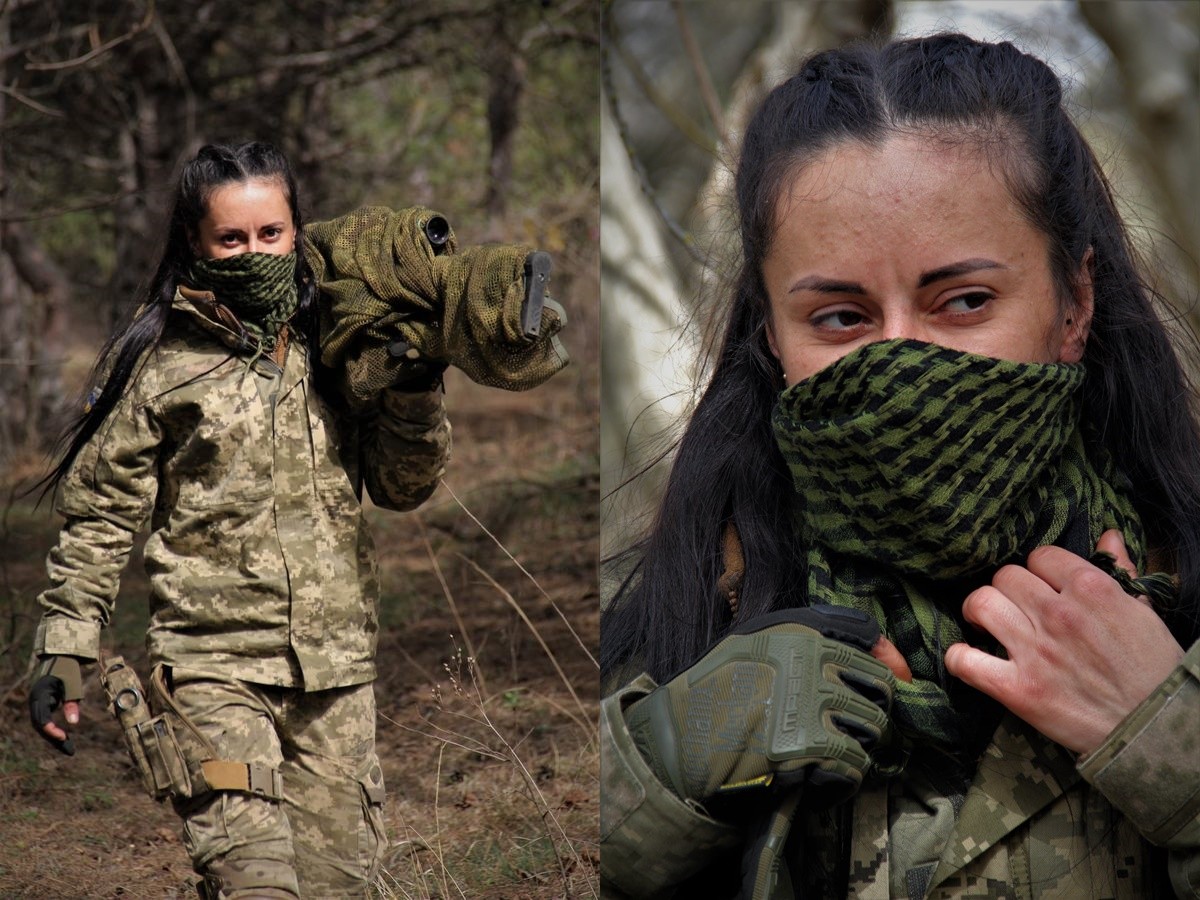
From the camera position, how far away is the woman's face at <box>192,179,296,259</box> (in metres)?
3.31

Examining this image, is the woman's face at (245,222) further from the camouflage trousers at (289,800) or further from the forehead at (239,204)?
the camouflage trousers at (289,800)

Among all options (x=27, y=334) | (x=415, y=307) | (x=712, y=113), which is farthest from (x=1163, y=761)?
(x=27, y=334)

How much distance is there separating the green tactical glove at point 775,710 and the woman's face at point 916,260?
0.36 meters

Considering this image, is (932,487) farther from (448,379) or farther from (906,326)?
(448,379)

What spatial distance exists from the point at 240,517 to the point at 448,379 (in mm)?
8831

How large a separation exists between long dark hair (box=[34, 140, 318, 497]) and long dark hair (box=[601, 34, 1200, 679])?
1656 millimetres

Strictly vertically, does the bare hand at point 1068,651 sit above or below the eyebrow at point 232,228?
below

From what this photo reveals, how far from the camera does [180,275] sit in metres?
3.38

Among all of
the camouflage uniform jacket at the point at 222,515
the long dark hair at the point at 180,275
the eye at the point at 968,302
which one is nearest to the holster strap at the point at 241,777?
the camouflage uniform jacket at the point at 222,515

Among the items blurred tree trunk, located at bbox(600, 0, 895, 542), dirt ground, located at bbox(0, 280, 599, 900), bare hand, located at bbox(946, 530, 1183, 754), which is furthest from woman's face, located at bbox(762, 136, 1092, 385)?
blurred tree trunk, located at bbox(600, 0, 895, 542)

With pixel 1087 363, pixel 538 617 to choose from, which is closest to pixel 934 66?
pixel 1087 363

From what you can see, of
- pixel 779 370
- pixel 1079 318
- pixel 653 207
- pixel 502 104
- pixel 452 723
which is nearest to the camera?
pixel 1079 318

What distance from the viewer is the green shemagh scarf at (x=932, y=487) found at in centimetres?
166

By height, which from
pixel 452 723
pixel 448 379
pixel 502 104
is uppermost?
pixel 502 104
